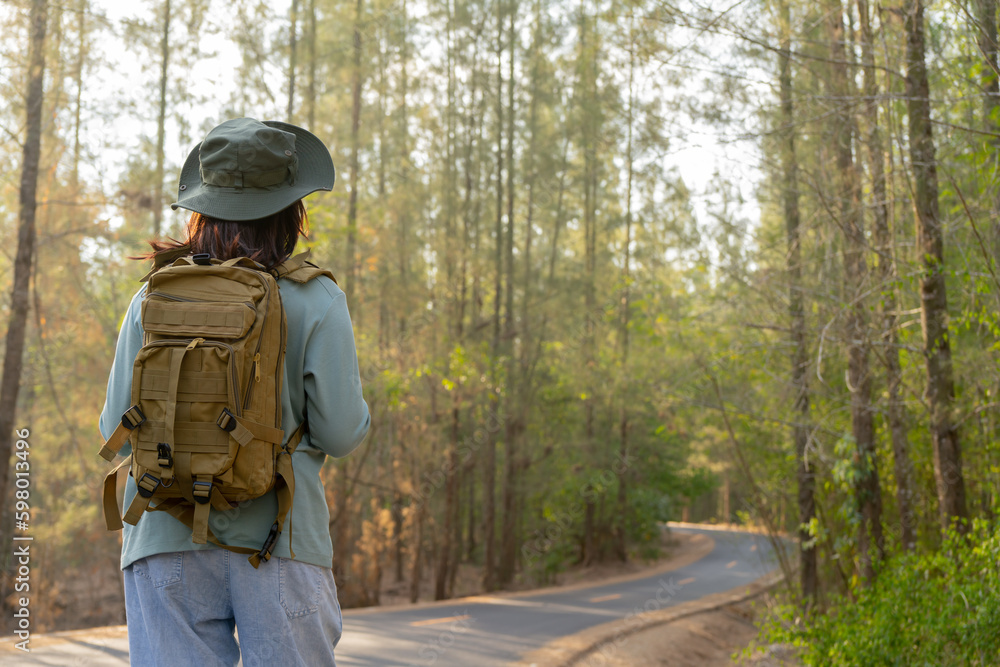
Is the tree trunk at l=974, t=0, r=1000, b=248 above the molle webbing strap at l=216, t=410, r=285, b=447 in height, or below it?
above

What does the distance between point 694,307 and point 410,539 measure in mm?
9995

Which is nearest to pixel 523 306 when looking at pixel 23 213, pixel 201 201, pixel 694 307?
pixel 694 307

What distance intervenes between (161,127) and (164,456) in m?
15.9

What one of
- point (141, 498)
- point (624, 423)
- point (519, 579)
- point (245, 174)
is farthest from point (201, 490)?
point (624, 423)

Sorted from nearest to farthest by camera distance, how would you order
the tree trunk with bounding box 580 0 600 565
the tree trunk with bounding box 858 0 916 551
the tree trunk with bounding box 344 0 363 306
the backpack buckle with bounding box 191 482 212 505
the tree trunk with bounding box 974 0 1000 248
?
the backpack buckle with bounding box 191 482 212 505, the tree trunk with bounding box 974 0 1000 248, the tree trunk with bounding box 858 0 916 551, the tree trunk with bounding box 344 0 363 306, the tree trunk with bounding box 580 0 600 565

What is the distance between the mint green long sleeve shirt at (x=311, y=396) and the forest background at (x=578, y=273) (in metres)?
3.34

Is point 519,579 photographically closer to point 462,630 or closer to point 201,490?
point 462,630

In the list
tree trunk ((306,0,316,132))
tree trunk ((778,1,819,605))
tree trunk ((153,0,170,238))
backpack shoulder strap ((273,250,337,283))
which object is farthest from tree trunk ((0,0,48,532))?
backpack shoulder strap ((273,250,337,283))

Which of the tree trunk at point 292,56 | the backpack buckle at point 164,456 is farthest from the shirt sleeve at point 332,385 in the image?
the tree trunk at point 292,56

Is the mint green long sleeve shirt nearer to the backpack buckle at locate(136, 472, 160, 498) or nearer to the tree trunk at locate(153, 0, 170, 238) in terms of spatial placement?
the backpack buckle at locate(136, 472, 160, 498)

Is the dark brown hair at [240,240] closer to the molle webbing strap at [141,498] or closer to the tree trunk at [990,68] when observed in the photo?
the molle webbing strap at [141,498]

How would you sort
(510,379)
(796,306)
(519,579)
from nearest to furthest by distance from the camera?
(796,306) → (510,379) → (519,579)

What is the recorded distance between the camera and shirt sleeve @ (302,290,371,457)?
182cm

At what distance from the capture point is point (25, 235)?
10336mm
